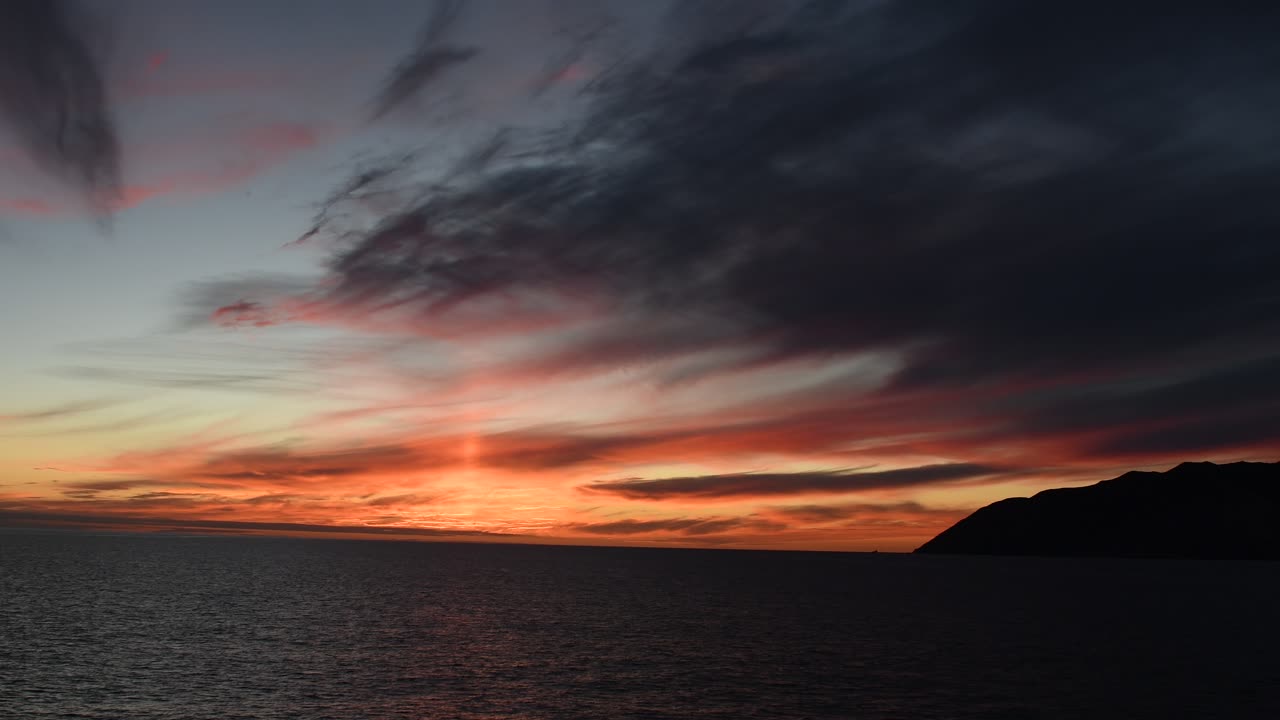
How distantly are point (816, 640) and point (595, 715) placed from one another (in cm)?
4509

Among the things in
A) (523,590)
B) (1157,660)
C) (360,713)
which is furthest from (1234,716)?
(523,590)

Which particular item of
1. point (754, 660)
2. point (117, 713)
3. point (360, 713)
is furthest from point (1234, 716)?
point (117, 713)

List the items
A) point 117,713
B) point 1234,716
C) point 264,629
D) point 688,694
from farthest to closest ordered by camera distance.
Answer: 1. point 264,629
2. point 688,694
3. point 1234,716
4. point 117,713

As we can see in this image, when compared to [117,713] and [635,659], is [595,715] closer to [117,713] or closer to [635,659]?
[635,659]

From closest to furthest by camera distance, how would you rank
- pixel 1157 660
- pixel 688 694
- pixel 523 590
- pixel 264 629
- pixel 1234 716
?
pixel 1234 716 → pixel 688 694 → pixel 1157 660 → pixel 264 629 → pixel 523 590

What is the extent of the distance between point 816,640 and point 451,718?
170 ft

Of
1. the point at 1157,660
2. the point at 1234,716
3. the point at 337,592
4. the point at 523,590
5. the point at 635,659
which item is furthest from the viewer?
the point at 523,590

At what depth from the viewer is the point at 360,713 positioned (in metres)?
51.6

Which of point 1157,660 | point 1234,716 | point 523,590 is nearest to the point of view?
point 1234,716

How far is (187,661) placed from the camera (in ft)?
224

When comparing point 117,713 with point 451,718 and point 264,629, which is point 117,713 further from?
point 264,629

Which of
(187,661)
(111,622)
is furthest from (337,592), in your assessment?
(187,661)

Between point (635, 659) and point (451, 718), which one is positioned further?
point (635, 659)

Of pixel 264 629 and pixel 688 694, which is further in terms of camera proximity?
pixel 264 629
